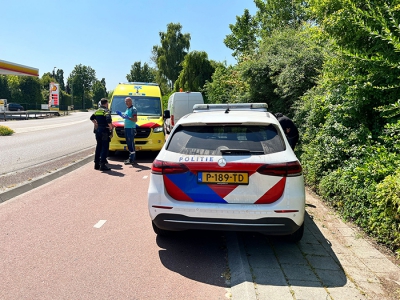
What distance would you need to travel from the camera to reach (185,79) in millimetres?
39781

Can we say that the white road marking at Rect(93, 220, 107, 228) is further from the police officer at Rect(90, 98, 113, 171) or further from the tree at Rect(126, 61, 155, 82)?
the tree at Rect(126, 61, 155, 82)

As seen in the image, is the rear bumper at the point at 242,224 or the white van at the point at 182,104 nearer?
the rear bumper at the point at 242,224

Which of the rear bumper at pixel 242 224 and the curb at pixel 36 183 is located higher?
the rear bumper at pixel 242 224

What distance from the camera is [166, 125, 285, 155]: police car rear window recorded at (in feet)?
11.7

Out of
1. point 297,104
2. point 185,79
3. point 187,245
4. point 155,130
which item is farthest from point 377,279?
point 185,79

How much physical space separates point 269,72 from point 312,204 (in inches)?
269

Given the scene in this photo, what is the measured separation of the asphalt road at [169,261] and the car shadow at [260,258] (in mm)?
11

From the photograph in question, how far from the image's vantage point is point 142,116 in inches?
431

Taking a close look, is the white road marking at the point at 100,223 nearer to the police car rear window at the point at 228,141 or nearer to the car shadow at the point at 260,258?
the car shadow at the point at 260,258

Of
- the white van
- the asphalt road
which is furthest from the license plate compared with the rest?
the white van

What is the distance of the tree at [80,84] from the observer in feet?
365

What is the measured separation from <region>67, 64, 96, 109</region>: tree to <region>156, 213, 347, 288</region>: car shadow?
102 meters

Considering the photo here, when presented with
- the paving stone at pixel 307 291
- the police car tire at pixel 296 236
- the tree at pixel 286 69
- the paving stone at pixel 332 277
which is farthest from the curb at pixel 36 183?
the tree at pixel 286 69

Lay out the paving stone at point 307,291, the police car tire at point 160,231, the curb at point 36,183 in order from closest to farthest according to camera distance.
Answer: the paving stone at point 307,291 < the police car tire at point 160,231 < the curb at point 36,183
